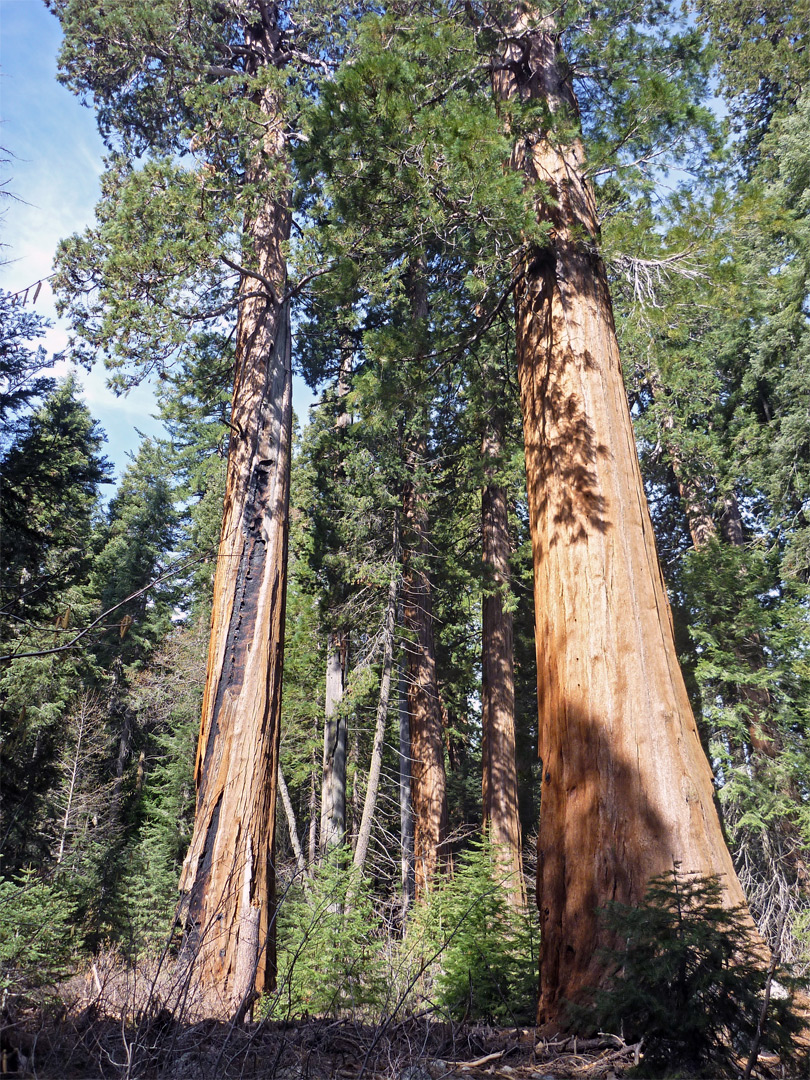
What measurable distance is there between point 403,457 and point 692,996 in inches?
406

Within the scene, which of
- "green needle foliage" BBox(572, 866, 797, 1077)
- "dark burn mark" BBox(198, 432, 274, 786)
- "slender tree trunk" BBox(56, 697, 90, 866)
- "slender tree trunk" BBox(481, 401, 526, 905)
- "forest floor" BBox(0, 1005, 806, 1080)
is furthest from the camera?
"slender tree trunk" BBox(56, 697, 90, 866)

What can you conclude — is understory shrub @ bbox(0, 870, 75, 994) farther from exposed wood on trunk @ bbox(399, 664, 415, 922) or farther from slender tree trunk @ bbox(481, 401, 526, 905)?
slender tree trunk @ bbox(481, 401, 526, 905)

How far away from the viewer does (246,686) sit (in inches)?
222

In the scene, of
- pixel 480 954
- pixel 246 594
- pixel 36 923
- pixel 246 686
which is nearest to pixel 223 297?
pixel 246 594

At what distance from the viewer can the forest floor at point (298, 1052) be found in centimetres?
194

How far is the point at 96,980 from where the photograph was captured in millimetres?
2801

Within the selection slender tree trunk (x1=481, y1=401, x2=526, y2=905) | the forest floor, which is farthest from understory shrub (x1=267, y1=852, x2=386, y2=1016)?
slender tree trunk (x1=481, y1=401, x2=526, y2=905)

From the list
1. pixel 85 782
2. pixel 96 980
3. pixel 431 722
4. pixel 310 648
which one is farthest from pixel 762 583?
pixel 85 782

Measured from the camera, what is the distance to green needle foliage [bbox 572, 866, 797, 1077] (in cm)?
204

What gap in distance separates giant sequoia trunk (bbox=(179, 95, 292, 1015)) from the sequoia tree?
14 mm

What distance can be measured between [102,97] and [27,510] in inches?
248

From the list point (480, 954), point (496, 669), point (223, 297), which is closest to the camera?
point (480, 954)

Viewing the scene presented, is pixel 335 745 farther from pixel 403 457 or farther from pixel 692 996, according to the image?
pixel 692 996

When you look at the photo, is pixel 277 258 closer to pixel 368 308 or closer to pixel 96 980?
pixel 368 308
